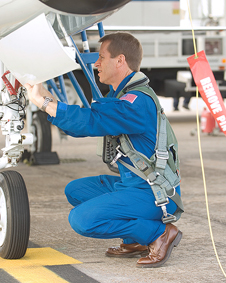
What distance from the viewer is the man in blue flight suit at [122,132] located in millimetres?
2852

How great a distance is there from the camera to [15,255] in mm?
3139

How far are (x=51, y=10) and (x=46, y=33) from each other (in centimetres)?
14

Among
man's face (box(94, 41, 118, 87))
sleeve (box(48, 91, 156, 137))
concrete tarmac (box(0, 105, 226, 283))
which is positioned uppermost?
man's face (box(94, 41, 118, 87))

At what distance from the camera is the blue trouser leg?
2871mm

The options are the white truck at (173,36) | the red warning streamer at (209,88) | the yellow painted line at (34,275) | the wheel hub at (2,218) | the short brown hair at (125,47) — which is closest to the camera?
the yellow painted line at (34,275)

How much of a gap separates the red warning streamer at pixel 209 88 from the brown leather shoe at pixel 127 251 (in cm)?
96

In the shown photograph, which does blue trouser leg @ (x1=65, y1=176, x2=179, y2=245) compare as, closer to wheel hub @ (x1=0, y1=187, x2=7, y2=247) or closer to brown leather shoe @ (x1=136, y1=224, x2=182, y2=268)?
brown leather shoe @ (x1=136, y1=224, x2=182, y2=268)

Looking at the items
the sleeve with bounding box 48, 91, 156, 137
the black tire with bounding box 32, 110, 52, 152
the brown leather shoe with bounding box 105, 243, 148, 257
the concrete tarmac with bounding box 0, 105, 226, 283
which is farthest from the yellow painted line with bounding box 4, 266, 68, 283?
the black tire with bounding box 32, 110, 52, 152

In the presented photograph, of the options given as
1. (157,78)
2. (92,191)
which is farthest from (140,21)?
(92,191)

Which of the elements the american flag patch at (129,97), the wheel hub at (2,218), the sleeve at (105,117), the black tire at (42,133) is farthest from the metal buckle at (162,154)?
the black tire at (42,133)

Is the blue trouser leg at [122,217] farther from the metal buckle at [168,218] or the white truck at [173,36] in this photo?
the white truck at [173,36]

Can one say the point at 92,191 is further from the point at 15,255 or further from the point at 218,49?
the point at 218,49

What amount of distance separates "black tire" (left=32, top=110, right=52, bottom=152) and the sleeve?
4.81 meters

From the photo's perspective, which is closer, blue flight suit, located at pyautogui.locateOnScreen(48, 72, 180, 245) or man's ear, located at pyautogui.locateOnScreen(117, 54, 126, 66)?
blue flight suit, located at pyautogui.locateOnScreen(48, 72, 180, 245)
